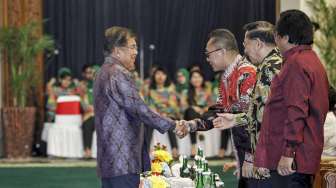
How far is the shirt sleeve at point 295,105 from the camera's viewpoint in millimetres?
3637

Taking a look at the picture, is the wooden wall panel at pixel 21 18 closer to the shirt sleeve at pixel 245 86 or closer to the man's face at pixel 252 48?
the shirt sleeve at pixel 245 86

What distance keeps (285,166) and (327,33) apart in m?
7.53

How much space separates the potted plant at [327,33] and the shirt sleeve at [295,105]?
7.22 metres

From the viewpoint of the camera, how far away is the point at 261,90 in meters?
4.00

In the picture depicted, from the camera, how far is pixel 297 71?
3.68m

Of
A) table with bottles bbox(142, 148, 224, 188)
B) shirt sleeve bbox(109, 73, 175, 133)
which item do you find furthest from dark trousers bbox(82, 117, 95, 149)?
shirt sleeve bbox(109, 73, 175, 133)

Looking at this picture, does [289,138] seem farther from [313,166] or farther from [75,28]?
[75,28]

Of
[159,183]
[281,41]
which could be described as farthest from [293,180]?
[159,183]

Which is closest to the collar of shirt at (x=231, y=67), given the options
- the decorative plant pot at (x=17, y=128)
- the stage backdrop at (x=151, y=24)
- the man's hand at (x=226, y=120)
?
the man's hand at (x=226, y=120)

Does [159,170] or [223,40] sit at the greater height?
[223,40]

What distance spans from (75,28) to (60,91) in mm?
1342

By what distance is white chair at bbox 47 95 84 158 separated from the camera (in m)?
11.8

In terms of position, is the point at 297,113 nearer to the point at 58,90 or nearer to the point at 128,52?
the point at 128,52

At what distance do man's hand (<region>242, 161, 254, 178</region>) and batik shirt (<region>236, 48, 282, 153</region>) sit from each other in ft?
0.50
